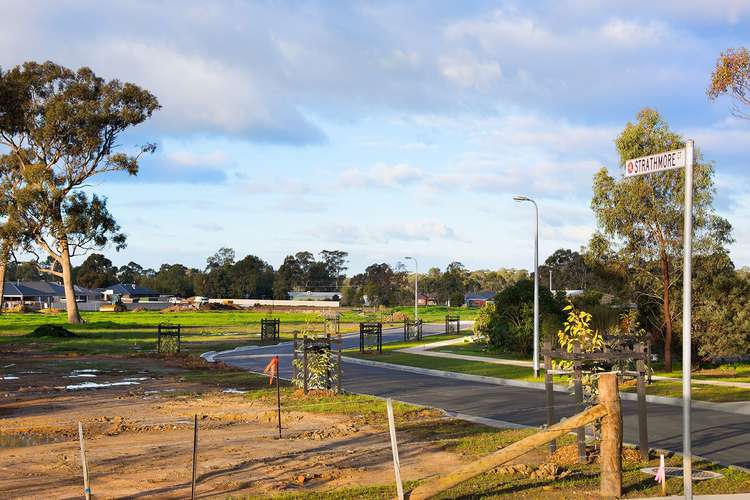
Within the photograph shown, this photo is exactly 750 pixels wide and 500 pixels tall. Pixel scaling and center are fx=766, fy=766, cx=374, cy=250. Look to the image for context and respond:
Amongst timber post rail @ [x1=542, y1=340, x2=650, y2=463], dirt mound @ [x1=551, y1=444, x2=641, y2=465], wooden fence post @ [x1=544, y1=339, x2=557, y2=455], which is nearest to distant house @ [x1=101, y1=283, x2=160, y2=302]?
wooden fence post @ [x1=544, y1=339, x2=557, y2=455]

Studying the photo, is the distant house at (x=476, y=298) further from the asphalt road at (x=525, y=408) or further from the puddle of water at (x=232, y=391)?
the puddle of water at (x=232, y=391)

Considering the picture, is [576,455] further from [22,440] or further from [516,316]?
[516,316]

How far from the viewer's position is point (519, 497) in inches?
387

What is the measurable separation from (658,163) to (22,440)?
12439mm

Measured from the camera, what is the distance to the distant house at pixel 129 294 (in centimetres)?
16225

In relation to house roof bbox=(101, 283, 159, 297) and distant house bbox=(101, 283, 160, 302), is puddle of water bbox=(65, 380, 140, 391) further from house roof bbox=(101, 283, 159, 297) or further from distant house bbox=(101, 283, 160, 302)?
house roof bbox=(101, 283, 159, 297)

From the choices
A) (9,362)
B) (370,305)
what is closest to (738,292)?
(9,362)

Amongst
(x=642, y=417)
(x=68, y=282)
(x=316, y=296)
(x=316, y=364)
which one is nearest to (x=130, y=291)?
(x=316, y=296)

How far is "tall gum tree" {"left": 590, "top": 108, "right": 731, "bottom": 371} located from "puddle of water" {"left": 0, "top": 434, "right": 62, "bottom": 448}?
20.0 metres

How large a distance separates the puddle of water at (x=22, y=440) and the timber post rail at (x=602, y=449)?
8376 millimetres

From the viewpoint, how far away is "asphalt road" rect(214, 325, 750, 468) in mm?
14227

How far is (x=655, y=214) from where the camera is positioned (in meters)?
26.4

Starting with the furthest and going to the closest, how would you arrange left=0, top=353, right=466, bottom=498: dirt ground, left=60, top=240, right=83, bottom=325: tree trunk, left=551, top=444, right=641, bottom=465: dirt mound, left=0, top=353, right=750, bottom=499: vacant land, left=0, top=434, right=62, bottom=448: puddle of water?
left=60, top=240, right=83, bottom=325: tree trunk < left=0, top=434, right=62, bottom=448: puddle of water < left=551, top=444, right=641, bottom=465: dirt mound < left=0, top=353, right=466, bottom=498: dirt ground < left=0, top=353, right=750, bottom=499: vacant land

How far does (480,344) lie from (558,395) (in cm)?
2183
